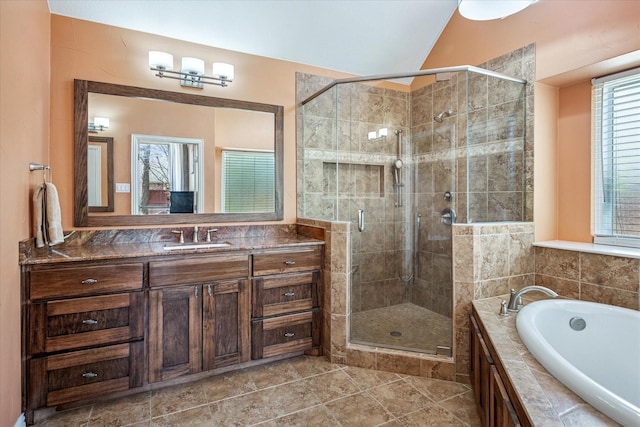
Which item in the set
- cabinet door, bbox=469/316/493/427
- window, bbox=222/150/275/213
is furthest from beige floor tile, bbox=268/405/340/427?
window, bbox=222/150/275/213

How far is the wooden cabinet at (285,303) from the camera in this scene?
2.39 meters

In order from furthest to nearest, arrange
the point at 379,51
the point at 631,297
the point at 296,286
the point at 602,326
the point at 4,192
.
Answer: the point at 379,51, the point at 296,286, the point at 631,297, the point at 602,326, the point at 4,192

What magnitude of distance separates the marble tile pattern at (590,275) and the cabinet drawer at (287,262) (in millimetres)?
1708

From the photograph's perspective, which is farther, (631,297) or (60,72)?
(60,72)

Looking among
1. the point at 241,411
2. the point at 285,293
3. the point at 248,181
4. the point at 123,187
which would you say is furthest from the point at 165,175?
the point at 241,411

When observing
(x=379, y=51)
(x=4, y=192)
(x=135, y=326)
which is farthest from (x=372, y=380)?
(x=379, y=51)

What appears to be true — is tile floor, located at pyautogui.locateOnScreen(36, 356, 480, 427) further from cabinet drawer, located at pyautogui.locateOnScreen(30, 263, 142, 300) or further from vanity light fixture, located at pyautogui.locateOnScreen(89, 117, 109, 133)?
vanity light fixture, located at pyautogui.locateOnScreen(89, 117, 109, 133)

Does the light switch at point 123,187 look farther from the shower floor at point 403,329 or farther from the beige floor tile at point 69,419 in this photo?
the shower floor at point 403,329

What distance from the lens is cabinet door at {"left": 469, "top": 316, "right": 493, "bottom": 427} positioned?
1628 millimetres

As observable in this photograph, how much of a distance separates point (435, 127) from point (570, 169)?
1.10m

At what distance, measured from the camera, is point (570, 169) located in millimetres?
2549

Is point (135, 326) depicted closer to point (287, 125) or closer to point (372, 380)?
point (372, 380)

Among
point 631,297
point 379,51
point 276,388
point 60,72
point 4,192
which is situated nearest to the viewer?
point 4,192

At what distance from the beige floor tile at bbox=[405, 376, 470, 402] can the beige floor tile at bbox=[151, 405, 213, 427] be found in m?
1.29
